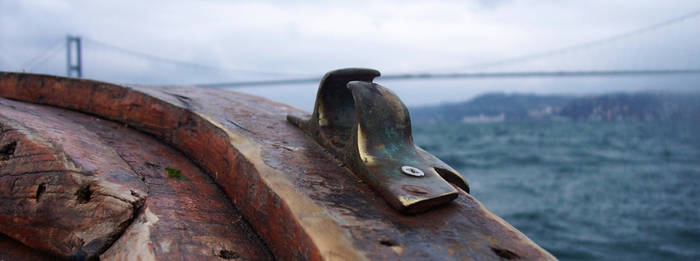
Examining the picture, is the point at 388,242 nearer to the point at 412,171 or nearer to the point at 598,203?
the point at 412,171

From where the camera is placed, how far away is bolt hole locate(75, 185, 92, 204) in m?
1.04

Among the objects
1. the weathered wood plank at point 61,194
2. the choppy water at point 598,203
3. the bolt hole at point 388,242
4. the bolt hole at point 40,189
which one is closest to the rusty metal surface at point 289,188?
the bolt hole at point 388,242

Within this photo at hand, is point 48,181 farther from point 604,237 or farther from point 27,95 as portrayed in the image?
point 604,237

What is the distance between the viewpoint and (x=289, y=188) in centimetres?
105

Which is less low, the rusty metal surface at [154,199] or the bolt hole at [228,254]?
the rusty metal surface at [154,199]

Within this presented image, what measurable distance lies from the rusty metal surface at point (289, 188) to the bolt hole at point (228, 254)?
8cm

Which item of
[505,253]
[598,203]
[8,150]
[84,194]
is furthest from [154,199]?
[598,203]

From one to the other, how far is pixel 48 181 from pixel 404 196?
750 millimetres

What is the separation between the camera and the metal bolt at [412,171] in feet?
3.53

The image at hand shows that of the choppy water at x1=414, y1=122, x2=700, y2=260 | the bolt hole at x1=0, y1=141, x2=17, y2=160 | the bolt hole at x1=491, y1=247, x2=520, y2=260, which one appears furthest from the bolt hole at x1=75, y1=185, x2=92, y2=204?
the choppy water at x1=414, y1=122, x2=700, y2=260

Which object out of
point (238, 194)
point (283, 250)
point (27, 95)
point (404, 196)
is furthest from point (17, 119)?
point (404, 196)

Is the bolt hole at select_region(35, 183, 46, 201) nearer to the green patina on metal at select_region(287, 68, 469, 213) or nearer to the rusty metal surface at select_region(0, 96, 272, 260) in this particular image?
the rusty metal surface at select_region(0, 96, 272, 260)

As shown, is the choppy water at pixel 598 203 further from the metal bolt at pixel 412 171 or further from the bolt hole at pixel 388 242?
the bolt hole at pixel 388 242

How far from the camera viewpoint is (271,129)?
1.56 metres
